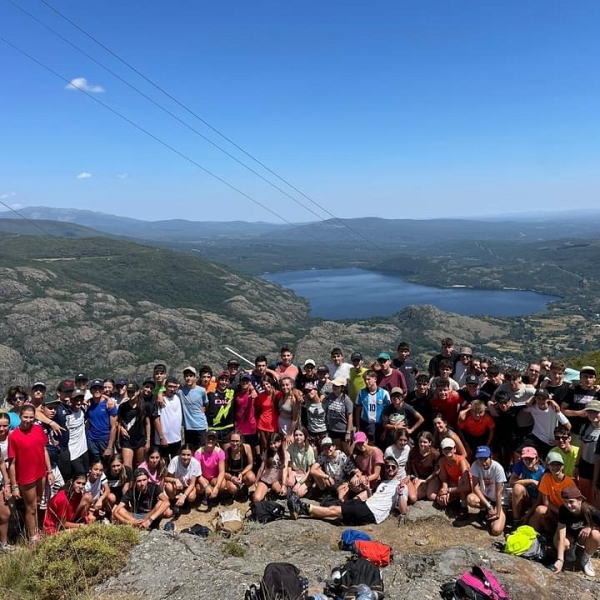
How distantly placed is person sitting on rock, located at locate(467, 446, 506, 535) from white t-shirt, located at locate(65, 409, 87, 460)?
589 centimetres

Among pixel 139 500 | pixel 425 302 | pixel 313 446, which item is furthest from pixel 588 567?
pixel 425 302

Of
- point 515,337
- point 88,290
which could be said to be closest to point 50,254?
point 88,290

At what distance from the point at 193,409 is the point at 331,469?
2481 millimetres

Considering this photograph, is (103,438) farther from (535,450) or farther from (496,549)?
(535,450)

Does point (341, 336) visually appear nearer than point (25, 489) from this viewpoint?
No

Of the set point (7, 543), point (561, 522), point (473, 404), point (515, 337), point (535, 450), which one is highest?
point (473, 404)

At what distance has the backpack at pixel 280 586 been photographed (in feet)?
14.6

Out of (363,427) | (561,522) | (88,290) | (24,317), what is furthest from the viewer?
(88,290)

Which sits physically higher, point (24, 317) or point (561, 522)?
point (561, 522)

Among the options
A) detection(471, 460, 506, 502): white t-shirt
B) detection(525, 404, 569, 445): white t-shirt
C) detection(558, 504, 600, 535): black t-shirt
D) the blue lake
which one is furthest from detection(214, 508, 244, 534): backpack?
the blue lake

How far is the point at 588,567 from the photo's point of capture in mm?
5391

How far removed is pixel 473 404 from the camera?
23.2ft

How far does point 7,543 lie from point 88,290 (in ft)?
434

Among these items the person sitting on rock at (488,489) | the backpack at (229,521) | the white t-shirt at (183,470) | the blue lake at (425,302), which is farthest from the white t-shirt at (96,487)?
the blue lake at (425,302)
